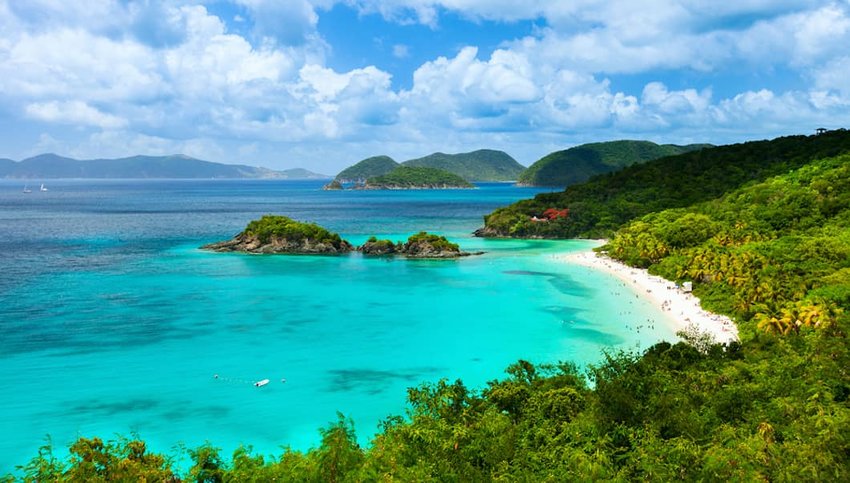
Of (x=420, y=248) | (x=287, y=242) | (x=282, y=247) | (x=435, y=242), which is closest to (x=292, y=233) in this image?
(x=287, y=242)

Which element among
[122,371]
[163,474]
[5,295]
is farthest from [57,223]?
[163,474]

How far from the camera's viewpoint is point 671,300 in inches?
2148

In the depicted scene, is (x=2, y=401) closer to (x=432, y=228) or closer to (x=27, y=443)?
(x=27, y=443)

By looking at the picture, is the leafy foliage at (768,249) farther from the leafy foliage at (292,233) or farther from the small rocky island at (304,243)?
the leafy foliage at (292,233)

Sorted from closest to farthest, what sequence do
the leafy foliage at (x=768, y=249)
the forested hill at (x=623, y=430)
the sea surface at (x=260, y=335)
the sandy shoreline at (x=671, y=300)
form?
the forested hill at (x=623, y=430) < the sea surface at (x=260, y=335) < the leafy foliage at (x=768, y=249) < the sandy shoreline at (x=671, y=300)

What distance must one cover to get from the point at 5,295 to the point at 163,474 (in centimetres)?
5729

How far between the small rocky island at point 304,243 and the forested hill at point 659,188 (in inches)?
1138

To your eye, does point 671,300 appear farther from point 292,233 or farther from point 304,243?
point 292,233

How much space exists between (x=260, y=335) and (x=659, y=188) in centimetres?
10195

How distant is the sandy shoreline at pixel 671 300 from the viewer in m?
44.1

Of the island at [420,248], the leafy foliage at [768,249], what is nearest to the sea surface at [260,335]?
the island at [420,248]

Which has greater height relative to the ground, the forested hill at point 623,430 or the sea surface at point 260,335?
the forested hill at point 623,430

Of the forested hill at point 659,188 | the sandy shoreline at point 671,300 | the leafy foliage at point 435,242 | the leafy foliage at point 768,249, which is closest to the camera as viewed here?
the leafy foliage at point 768,249

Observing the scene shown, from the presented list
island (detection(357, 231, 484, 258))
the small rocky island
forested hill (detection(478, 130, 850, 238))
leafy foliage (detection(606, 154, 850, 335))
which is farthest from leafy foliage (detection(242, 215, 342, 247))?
leafy foliage (detection(606, 154, 850, 335))
